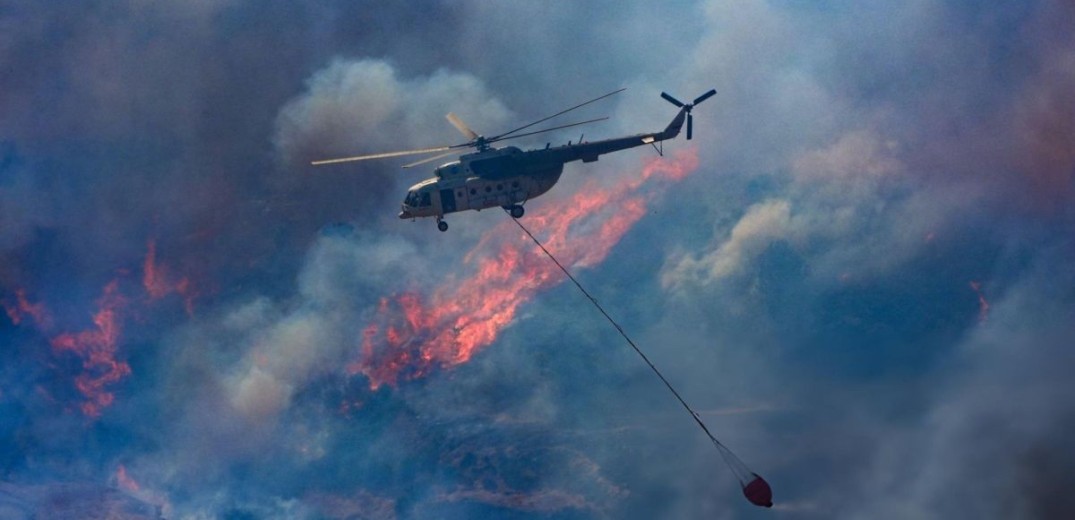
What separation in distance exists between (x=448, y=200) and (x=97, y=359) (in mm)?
28339

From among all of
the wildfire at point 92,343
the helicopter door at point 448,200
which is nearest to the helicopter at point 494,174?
the helicopter door at point 448,200

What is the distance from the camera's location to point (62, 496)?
6544 centimetres

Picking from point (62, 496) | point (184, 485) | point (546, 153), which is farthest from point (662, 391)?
point (62, 496)

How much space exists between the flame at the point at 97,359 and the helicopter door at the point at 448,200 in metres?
26.5

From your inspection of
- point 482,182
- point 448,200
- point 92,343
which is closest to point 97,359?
point 92,343

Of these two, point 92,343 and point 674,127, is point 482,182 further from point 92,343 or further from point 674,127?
point 92,343

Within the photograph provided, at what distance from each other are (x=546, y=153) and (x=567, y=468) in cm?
2101

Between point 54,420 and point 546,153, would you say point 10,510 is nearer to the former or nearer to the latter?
point 54,420

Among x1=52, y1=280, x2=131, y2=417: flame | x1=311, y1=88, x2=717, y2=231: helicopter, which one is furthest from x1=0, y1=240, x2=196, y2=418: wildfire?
x1=311, y1=88, x2=717, y2=231: helicopter

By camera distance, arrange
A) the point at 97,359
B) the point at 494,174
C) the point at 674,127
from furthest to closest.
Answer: the point at 97,359
the point at 674,127
the point at 494,174

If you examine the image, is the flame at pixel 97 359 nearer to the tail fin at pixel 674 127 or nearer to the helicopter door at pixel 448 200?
the helicopter door at pixel 448 200

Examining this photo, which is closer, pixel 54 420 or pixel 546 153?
pixel 546 153

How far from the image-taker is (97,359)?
67500 millimetres

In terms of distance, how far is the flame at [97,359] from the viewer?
67188mm
